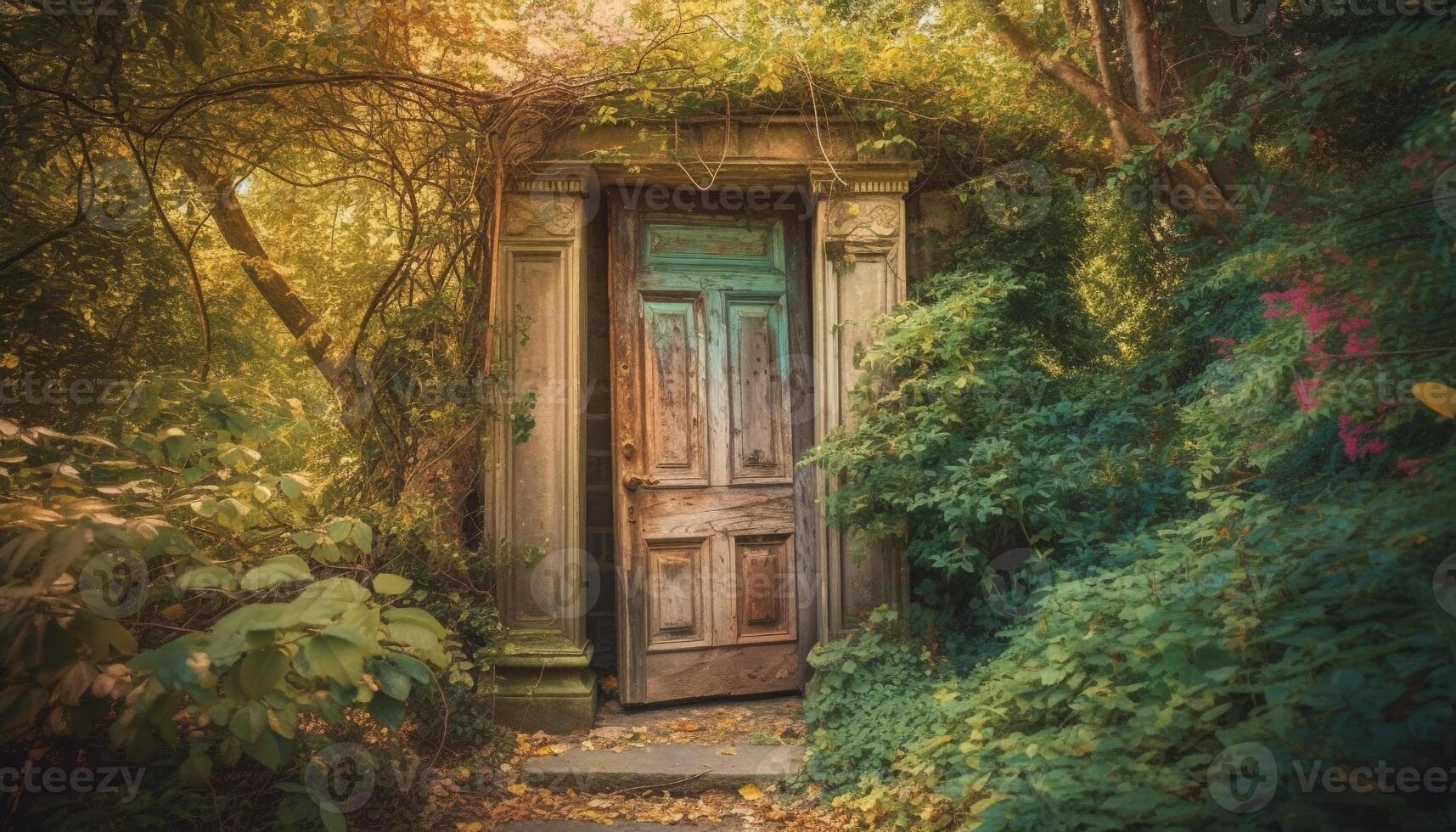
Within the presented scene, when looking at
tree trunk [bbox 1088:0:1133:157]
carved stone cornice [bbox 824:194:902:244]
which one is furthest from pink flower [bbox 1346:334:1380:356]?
carved stone cornice [bbox 824:194:902:244]

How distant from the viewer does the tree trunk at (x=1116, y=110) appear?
3754mm

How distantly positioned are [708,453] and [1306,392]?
263cm

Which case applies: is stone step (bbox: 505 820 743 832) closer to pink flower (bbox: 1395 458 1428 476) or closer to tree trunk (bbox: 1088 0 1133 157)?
pink flower (bbox: 1395 458 1428 476)

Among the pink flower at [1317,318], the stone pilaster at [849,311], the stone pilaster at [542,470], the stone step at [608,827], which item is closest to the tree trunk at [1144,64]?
the stone pilaster at [849,311]

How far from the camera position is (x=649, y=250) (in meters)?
4.33

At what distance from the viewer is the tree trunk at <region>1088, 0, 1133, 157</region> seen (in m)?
3.79

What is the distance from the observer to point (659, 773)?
3371 millimetres

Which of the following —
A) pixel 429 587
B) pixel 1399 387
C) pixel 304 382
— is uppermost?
pixel 304 382

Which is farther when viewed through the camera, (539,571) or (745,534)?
(745,534)

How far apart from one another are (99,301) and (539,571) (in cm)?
260

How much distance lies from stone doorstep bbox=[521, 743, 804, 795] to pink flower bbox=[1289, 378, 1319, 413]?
2.36m

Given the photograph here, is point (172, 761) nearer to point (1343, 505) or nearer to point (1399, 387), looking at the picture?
point (1343, 505)

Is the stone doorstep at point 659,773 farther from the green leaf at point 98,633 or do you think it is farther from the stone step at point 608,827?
the green leaf at point 98,633

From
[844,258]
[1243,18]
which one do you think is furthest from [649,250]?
[1243,18]
